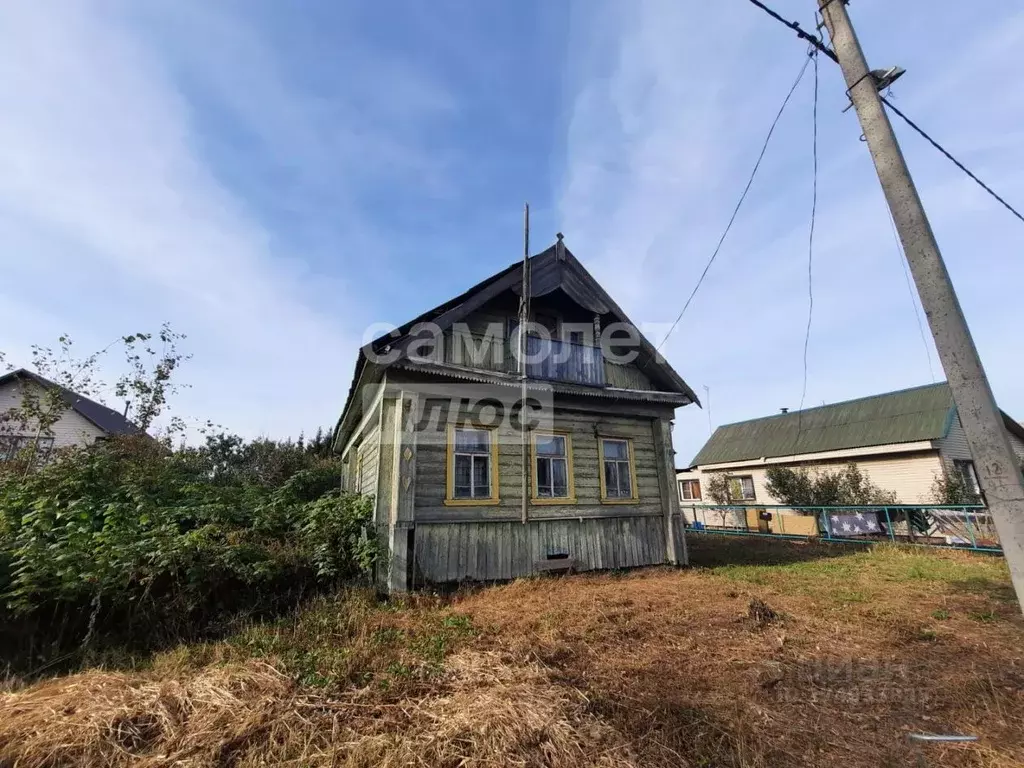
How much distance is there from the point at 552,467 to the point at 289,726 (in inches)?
285

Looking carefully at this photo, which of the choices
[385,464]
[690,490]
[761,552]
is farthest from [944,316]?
[690,490]

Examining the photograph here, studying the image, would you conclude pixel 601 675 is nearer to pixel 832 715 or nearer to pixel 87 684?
pixel 832 715

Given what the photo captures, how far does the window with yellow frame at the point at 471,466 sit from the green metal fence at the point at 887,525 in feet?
40.4

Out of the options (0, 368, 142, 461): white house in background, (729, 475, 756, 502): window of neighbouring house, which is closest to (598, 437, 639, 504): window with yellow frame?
(729, 475, 756, 502): window of neighbouring house

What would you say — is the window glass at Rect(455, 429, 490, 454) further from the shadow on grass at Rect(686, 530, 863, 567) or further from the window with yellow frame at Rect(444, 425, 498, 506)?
the shadow on grass at Rect(686, 530, 863, 567)

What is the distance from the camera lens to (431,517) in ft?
28.3

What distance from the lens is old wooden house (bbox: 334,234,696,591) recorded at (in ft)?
28.5

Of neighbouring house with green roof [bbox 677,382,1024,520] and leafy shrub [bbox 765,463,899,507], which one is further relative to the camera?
leafy shrub [bbox 765,463,899,507]

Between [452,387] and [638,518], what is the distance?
550cm

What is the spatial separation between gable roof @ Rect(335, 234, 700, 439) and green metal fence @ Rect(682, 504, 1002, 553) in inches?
339

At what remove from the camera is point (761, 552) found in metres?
13.3

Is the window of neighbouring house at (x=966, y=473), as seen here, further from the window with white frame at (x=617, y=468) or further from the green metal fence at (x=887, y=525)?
the window with white frame at (x=617, y=468)

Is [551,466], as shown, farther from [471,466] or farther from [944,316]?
[944,316]

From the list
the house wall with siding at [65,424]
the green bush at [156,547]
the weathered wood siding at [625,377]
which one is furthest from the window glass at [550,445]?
the house wall with siding at [65,424]
